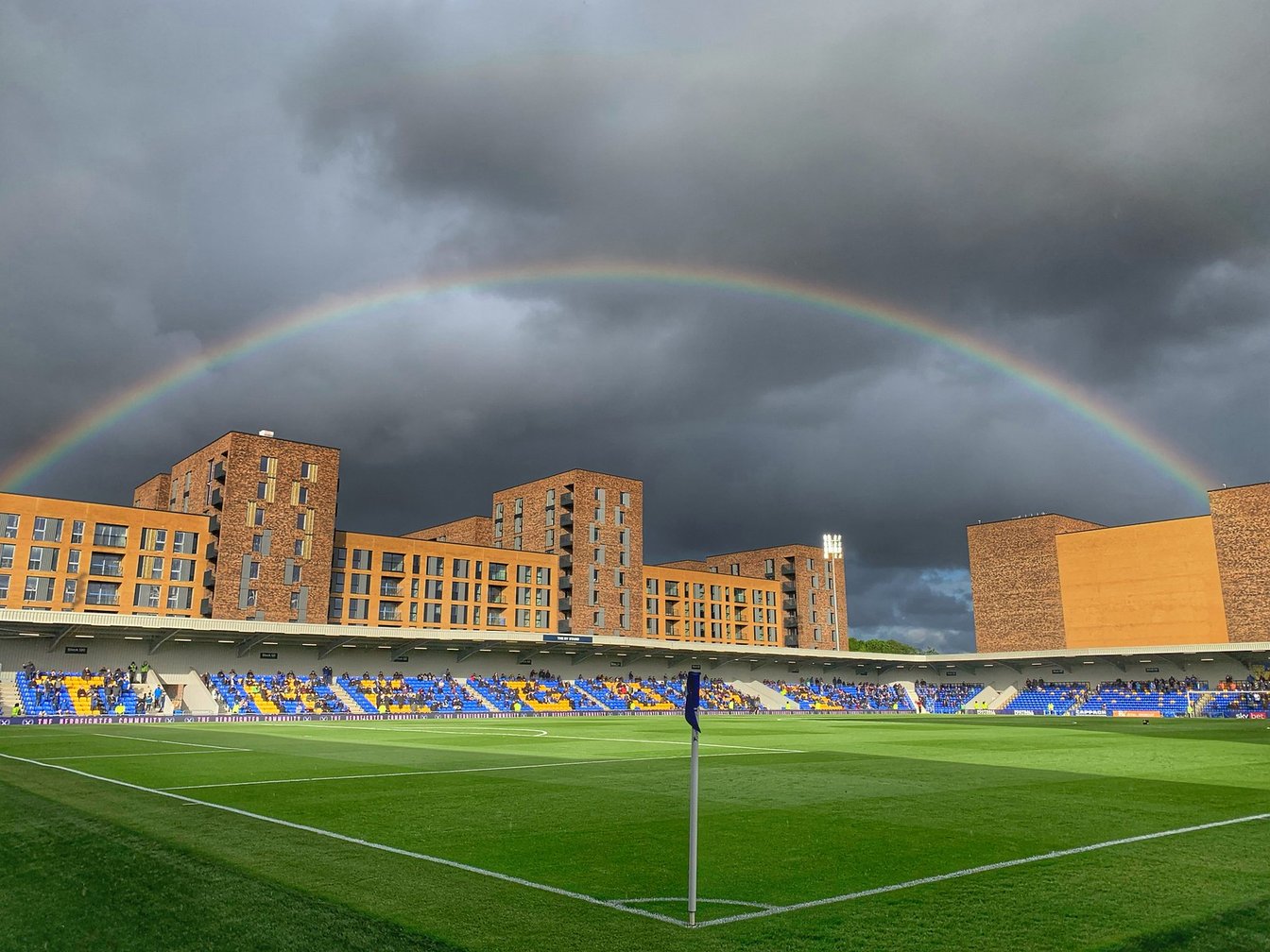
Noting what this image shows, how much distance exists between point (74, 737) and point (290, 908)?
104 feet

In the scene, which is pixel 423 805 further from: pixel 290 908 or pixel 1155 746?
pixel 1155 746

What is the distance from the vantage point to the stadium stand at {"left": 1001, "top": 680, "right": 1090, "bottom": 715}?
84625mm

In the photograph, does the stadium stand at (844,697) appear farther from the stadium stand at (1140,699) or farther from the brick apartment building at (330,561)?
the brick apartment building at (330,561)

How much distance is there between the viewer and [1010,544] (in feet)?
379

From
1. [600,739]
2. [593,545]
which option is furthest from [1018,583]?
[600,739]

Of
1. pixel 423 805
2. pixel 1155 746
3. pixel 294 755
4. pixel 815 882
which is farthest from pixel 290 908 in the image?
pixel 1155 746

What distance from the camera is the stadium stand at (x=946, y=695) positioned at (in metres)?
95.1

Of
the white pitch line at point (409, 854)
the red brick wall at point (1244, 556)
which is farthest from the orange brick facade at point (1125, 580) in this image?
the white pitch line at point (409, 854)

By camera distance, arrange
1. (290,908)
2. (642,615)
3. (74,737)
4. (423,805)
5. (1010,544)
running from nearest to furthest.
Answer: (290,908)
(423,805)
(74,737)
(642,615)
(1010,544)

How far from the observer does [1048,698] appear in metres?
88.4

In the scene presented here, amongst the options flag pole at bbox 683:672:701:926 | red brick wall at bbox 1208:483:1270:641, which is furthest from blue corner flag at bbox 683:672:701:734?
red brick wall at bbox 1208:483:1270:641

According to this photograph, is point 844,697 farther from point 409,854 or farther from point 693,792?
point 693,792

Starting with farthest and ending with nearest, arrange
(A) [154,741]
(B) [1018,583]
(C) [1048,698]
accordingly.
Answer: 1. (B) [1018,583]
2. (C) [1048,698]
3. (A) [154,741]

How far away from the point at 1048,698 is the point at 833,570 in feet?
197
